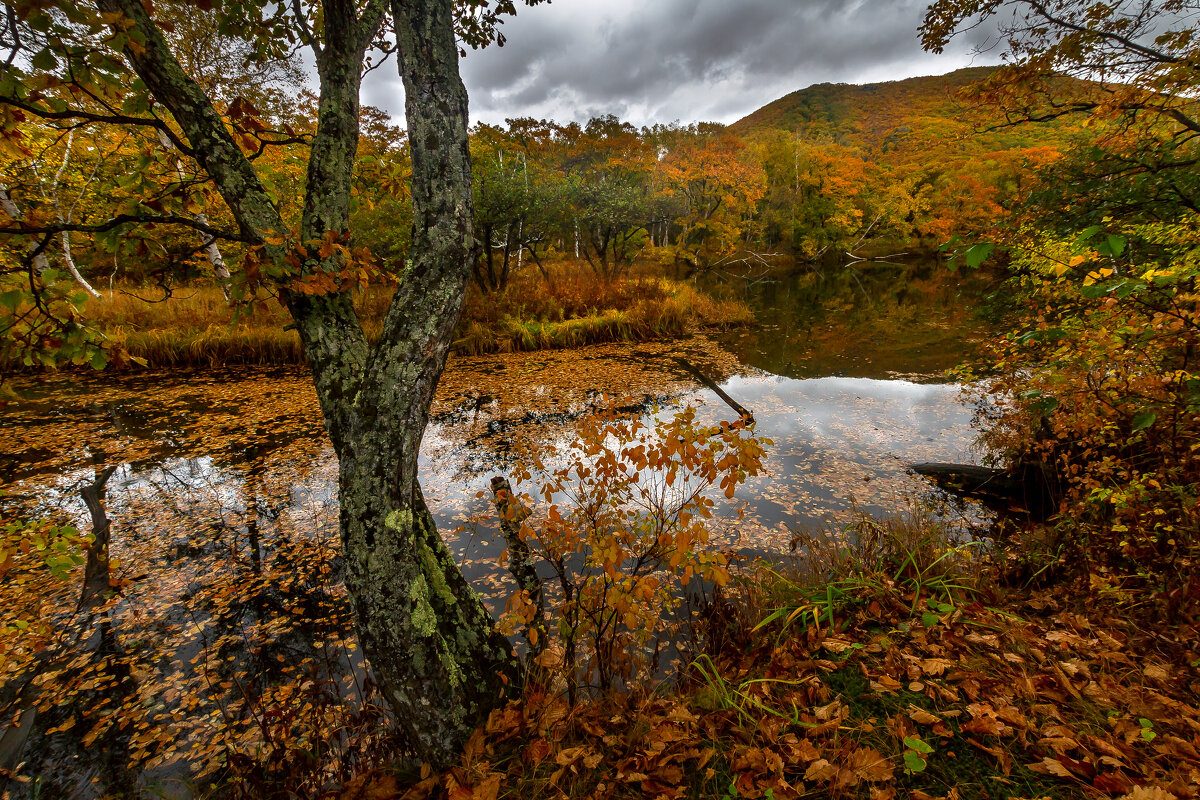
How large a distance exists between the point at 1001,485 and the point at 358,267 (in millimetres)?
6539

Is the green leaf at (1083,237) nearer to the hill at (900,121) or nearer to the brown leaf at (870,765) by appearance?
the brown leaf at (870,765)

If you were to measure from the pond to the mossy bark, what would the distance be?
0.73 meters

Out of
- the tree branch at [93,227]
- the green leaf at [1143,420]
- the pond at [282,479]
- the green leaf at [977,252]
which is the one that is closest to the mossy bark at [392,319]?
the tree branch at [93,227]

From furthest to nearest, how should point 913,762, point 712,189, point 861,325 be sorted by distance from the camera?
point 712,189, point 861,325, point 913,762

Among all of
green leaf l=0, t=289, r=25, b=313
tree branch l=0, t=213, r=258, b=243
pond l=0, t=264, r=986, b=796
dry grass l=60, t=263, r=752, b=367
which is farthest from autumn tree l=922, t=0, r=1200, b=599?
dry grass l=60, t=263, r=752, b=367

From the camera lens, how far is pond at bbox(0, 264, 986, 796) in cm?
283

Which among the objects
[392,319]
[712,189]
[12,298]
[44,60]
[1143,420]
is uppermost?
[712,189]

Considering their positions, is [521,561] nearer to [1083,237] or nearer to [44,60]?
[44,60]

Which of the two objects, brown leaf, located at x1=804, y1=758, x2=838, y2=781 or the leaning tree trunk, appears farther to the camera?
the leaning tree trunk

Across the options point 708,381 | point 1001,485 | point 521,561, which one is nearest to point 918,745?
point 521,561

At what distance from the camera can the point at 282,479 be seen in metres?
5.51

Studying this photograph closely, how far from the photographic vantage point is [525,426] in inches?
283

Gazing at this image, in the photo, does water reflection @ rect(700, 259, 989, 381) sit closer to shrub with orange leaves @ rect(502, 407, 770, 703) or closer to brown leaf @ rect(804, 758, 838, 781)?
shrub with orange leaves @ rect(502, 407, 770, 703)

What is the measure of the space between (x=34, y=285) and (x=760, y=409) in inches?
309
